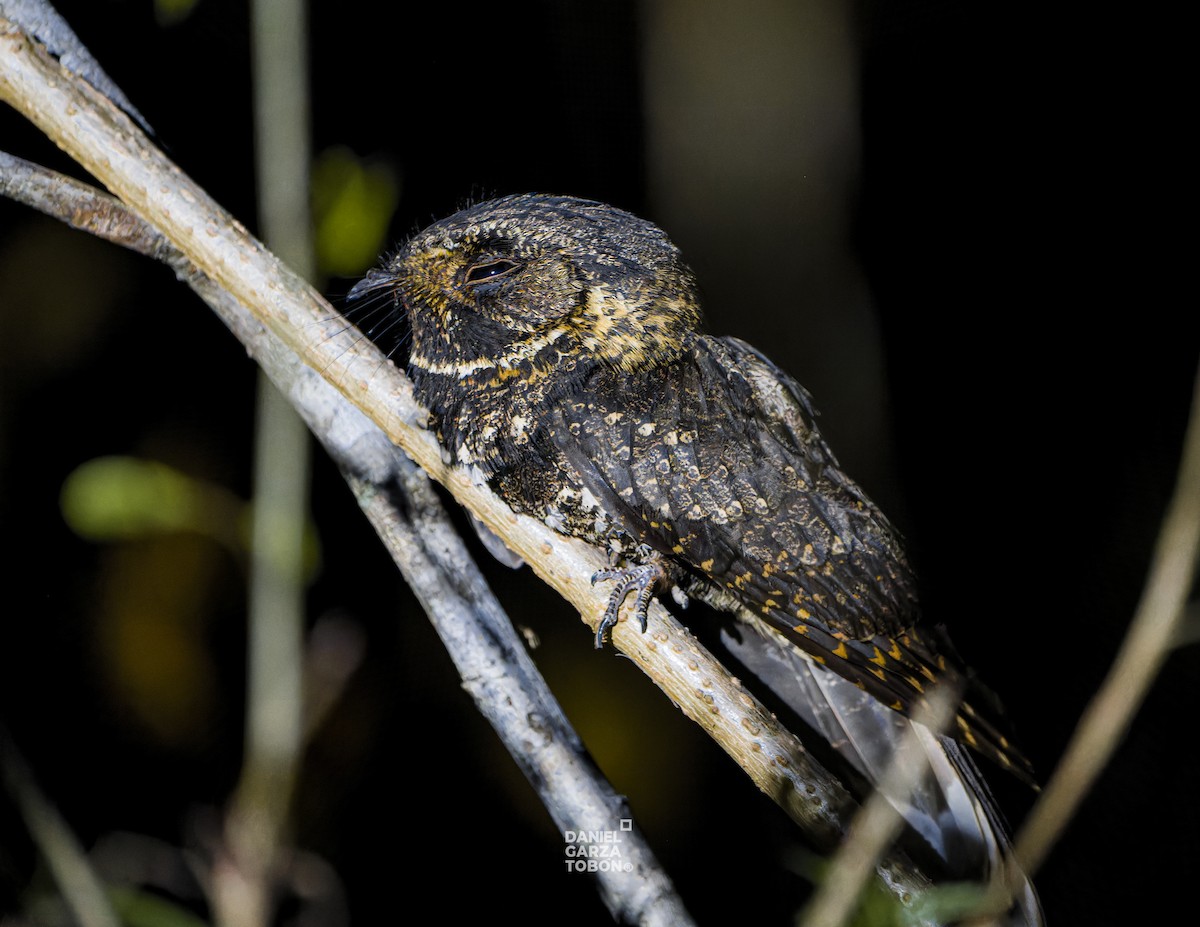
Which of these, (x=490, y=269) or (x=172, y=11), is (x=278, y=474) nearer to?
(x=490, y=269)

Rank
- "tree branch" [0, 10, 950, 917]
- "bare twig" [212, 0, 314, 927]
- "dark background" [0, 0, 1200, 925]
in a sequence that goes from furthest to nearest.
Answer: "dark background" [0, 0, 1200, 925] → "tree branch" [0, 10, 950, 917] → "bare twig" [212, 0, 314, 927]

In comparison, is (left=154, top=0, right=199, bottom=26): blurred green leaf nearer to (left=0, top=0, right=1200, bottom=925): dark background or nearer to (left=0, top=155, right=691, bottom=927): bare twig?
(left=0, top=0, right=1200, bottom=925): dark background

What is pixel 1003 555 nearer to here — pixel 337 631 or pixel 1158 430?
pixel 1158 430

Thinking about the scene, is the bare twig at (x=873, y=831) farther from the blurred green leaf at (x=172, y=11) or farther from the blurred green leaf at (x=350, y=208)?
the blurred green leaf at (x=172, y=11)

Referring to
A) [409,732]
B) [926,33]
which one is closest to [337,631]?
[409,732]

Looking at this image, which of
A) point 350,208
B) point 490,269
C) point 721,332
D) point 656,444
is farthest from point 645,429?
point 350,208

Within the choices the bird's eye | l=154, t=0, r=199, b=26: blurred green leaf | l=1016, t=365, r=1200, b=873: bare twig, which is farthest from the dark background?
l=1016, t=365, r=1200, b=873: bare twig
